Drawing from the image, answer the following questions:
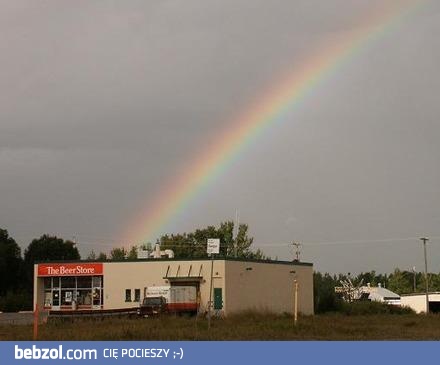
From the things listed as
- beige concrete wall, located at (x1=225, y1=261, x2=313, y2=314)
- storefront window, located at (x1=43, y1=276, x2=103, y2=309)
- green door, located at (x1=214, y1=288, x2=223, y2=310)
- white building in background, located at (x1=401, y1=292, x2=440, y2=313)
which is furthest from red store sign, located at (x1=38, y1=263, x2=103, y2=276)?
white building in background, located at (x1=401, y1=292, x2=440, y2=313)

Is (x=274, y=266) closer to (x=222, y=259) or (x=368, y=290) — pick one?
(x=222, y=259)

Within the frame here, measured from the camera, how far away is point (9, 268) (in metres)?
108

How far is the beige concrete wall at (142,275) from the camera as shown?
60.2 meters

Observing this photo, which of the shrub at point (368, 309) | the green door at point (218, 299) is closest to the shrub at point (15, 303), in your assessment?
the green door at point (218, 299)

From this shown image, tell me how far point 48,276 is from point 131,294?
8278 mm

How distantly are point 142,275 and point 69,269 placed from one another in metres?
7.15

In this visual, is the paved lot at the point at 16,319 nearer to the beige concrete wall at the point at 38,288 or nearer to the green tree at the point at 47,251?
the beige concrete wall at the point at 38,288

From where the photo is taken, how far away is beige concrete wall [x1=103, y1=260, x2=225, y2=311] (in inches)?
2371

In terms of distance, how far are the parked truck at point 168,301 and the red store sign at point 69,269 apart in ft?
21.2

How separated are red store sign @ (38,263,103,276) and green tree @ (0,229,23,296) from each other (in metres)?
41.1

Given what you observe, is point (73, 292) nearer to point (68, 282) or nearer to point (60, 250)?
point (68, 282)

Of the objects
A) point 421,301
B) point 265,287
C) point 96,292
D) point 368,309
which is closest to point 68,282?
point 96,292

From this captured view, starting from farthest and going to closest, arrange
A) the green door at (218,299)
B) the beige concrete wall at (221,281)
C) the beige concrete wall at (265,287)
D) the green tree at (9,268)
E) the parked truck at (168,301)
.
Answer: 1. the green tree at (9,268)
2. the beige concrete wall at (265,287)
3. the beige concrete wall at (221,281)
4. the green door at (218,299)
5. the parked truck at (168,301)

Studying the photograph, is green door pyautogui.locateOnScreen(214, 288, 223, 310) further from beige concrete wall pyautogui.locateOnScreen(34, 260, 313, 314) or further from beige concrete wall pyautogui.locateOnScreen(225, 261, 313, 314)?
beige concrete wall pyautogui.locateOnScreen(225, 261, 313, 314)
